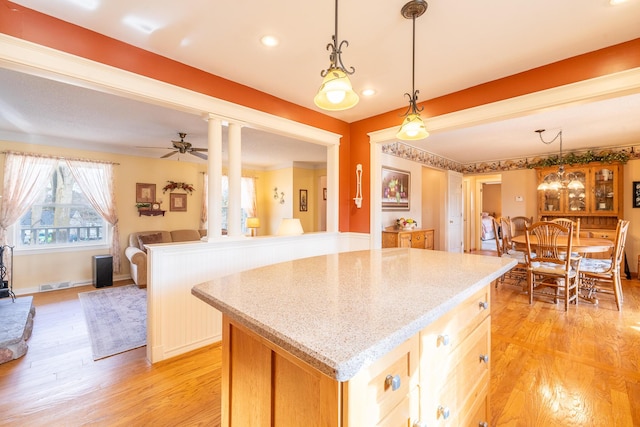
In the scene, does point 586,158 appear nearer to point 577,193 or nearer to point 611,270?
point 577,193

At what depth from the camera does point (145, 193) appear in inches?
209

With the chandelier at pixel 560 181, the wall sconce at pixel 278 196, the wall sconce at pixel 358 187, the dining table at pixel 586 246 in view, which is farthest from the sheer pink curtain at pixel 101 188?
the chandelier at pixel 560 181

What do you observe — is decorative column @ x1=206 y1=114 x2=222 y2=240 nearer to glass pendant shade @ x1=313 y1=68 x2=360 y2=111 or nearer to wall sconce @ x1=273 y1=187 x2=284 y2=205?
glass pendant shade @ x1=313 y1=68 x2=360 y2=111

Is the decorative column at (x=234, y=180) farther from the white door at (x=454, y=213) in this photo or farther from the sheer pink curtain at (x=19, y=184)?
the white door at (x=454, y=213)

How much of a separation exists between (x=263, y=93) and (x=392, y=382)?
278cm

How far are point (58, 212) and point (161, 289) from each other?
12.9 ft

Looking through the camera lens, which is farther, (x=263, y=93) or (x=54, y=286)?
(x=54, y=286)

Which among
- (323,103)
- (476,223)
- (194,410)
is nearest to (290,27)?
(323,103)

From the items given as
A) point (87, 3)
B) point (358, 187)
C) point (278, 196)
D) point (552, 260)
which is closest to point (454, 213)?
point (552, 260)

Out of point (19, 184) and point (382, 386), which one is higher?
point (19, 184)

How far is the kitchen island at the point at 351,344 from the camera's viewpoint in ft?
2.22

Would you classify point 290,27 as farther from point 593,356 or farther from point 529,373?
point 593,356

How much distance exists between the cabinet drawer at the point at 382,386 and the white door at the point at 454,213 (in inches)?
228

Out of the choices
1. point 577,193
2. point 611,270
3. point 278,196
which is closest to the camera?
point 611,270
